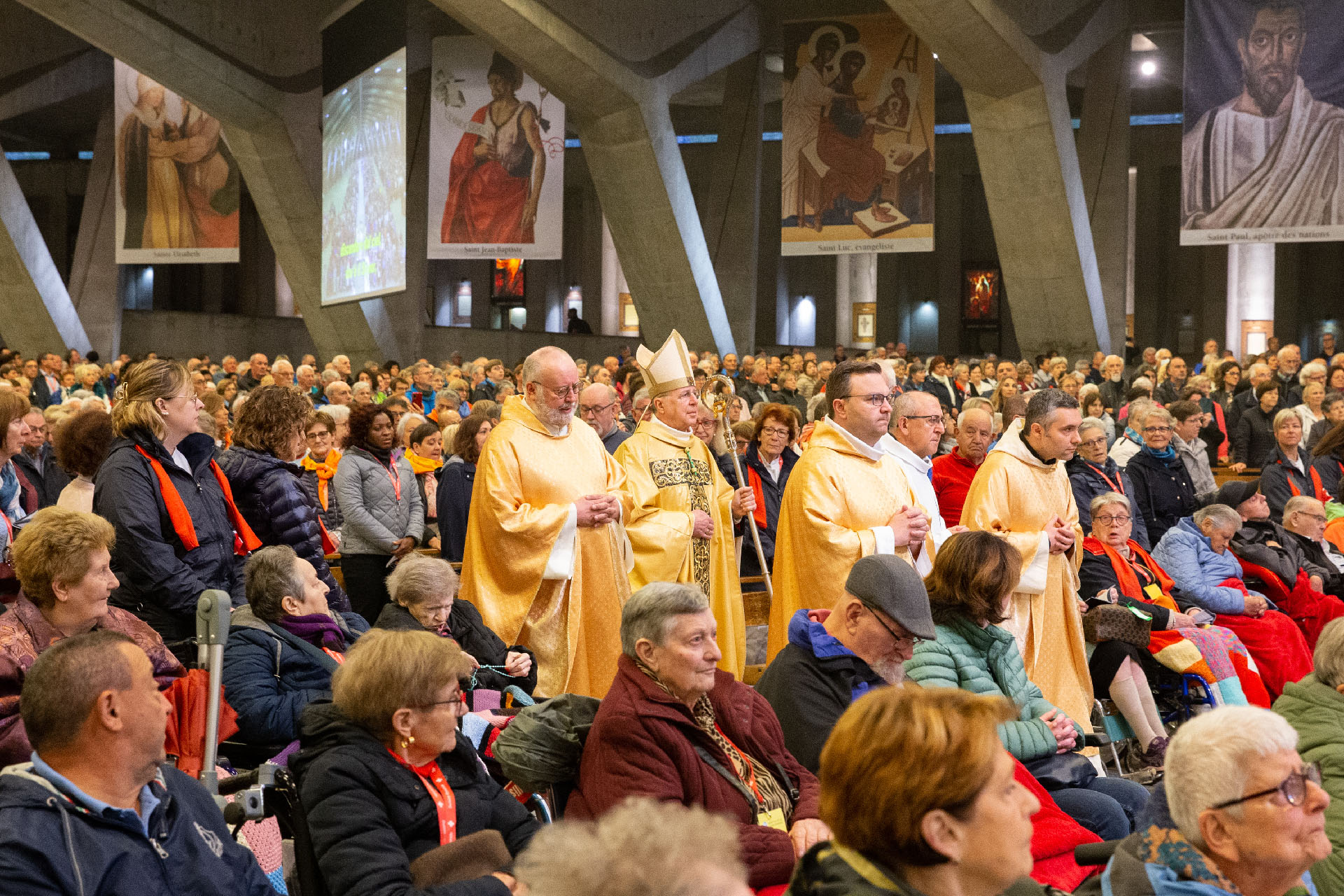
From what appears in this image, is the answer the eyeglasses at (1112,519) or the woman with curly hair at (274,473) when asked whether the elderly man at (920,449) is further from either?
the woman with curly hair at (274,473)

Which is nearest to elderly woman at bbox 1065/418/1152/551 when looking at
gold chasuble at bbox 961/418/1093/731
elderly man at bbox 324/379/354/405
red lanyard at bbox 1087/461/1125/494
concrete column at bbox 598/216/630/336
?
red lanyard at bbox 1087/461/1125/494

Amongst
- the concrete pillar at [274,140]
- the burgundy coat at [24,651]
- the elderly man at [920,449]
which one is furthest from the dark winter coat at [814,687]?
the concrete pillar at [274,140]

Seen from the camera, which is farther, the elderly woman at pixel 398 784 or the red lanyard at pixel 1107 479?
the red lanyard at pixel 1107 479

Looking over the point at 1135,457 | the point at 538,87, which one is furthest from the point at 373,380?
the point at 1135,457

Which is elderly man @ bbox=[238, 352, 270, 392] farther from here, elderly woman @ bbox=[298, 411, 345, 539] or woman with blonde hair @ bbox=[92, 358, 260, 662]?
woman with blonde hair @ bbox=[92, 358, 260, 662]

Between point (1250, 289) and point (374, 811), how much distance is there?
89.9 ft

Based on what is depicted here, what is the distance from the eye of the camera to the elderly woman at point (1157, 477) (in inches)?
342

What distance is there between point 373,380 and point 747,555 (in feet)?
23.9

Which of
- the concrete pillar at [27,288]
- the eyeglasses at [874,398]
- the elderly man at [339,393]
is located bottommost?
the elderly man at [339,393]

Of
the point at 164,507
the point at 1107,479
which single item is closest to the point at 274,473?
the point at 164,507

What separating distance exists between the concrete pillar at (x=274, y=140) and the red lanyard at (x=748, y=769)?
1832 cm

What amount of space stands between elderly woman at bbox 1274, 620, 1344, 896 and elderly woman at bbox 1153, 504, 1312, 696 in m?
3.42

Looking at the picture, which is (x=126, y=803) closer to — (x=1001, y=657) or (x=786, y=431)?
(x=1001, y=657)

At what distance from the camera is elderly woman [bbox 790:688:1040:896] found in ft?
6.66
